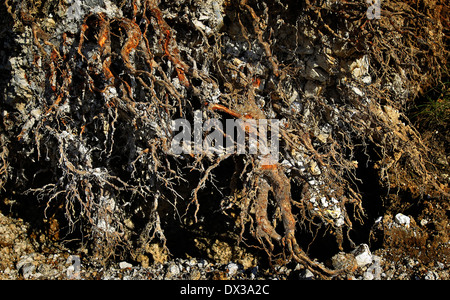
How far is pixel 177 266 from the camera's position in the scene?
2186 mm

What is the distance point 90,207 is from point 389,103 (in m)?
1.87

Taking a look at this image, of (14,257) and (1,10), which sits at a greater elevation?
(1,10)

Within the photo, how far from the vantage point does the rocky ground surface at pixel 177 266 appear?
1946 mm

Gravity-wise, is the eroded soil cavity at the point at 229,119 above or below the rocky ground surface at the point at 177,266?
above

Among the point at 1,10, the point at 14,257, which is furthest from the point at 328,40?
the point at 14,257

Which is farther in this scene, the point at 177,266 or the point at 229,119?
the point at 177,266

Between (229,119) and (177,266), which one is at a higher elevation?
(229,119)

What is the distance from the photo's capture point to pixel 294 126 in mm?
2074

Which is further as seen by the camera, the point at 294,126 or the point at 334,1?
the point at 294,126

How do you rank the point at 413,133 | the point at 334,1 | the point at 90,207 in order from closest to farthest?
the point at 334,1 < the point at 90,207 < the point at 413,133

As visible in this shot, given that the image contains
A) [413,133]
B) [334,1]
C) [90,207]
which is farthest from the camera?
[413,133]

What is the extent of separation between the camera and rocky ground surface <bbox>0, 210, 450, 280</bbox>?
1.95m

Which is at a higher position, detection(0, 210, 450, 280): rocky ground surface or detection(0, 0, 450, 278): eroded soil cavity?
detection(0, 0, 450, 278): eroded soil cavity
